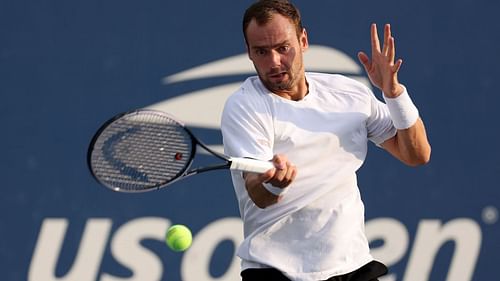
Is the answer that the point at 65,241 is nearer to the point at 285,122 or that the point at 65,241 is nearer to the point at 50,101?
the point at 50,101

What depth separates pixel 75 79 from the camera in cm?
560

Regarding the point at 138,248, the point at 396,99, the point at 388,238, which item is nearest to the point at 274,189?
the point at 396,99

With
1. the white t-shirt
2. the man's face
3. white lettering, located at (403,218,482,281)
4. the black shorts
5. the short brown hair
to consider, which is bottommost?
white lettering, located at (403,218,482,281)

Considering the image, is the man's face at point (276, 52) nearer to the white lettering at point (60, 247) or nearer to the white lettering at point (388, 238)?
the white lettering at point (60, 247)

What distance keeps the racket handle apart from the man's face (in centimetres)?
37

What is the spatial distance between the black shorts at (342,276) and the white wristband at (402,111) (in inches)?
18.6

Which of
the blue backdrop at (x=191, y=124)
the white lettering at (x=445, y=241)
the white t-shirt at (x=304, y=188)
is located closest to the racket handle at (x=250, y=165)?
the white t-shirt at (x=304, y=188)

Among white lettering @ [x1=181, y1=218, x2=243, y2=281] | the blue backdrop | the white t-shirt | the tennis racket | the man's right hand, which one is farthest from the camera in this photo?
white lettering @ [x1=181, y1=218, x2=243, y2=281]

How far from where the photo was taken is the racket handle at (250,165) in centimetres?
352

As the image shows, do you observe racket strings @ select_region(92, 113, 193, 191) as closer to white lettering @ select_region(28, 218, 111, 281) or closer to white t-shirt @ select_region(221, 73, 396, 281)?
white t-shirt @ select_region(221, 73, 396, 281)

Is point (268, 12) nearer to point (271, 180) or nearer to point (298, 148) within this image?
point (298, 148)

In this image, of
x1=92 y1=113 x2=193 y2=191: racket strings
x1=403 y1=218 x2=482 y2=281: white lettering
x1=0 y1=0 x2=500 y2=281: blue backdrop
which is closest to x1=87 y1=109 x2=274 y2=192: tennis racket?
x1=92 y1=113 x2=193 y2=191: racket strings

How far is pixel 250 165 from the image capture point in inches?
140

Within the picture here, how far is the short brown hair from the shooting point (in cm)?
381
